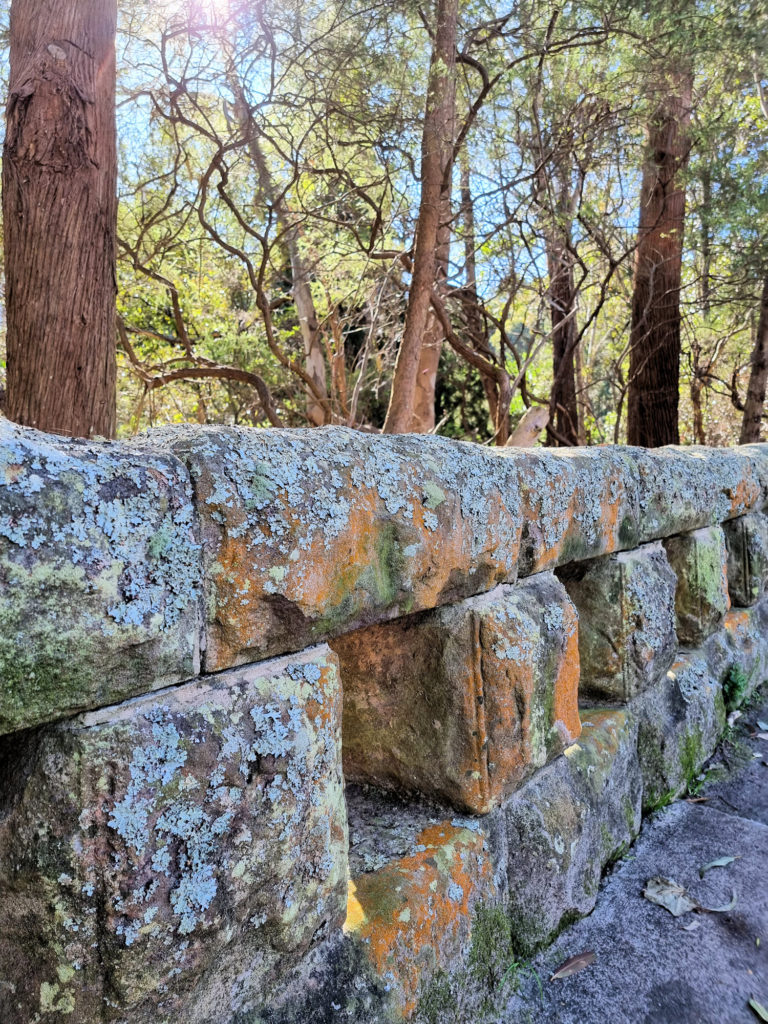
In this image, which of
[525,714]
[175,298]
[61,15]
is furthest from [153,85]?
[525,714]

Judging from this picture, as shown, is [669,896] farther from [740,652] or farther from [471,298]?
[471,298]

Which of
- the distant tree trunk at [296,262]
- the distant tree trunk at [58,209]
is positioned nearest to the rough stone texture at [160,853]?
the distant tree trunk at [58,209]

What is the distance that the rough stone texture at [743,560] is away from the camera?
251 cm

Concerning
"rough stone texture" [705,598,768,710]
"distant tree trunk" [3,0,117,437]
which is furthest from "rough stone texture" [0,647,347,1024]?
"distant tree trunk" [3,0,117,437]

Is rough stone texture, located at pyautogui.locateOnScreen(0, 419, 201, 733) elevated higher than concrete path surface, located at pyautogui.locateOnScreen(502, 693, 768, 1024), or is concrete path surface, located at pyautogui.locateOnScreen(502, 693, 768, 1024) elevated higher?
rough stone texture, located at pyautogui.locateOnScreen(0, 419, 201, 733)

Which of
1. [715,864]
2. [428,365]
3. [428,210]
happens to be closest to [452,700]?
[715,864]

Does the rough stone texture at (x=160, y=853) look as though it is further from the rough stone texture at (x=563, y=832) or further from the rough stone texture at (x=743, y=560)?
the rough stone texture at (x=743, y=560)

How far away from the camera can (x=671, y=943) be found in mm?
1235

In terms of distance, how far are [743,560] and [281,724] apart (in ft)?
7.27

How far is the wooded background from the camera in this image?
8.18 ft

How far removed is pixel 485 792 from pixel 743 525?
5.96 feet

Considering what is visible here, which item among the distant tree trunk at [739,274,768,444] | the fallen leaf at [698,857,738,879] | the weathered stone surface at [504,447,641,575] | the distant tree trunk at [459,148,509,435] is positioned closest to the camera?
the weathered stone surface at [504,447,641,575]

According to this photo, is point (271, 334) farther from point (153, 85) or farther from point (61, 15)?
point (61, 15)

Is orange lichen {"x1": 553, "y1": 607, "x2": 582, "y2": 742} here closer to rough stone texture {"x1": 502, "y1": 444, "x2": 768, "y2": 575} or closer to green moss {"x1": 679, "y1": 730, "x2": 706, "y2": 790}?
rough stone texture {"x1": 502, "y1": 444, "x2": 768, "y2": 575}
